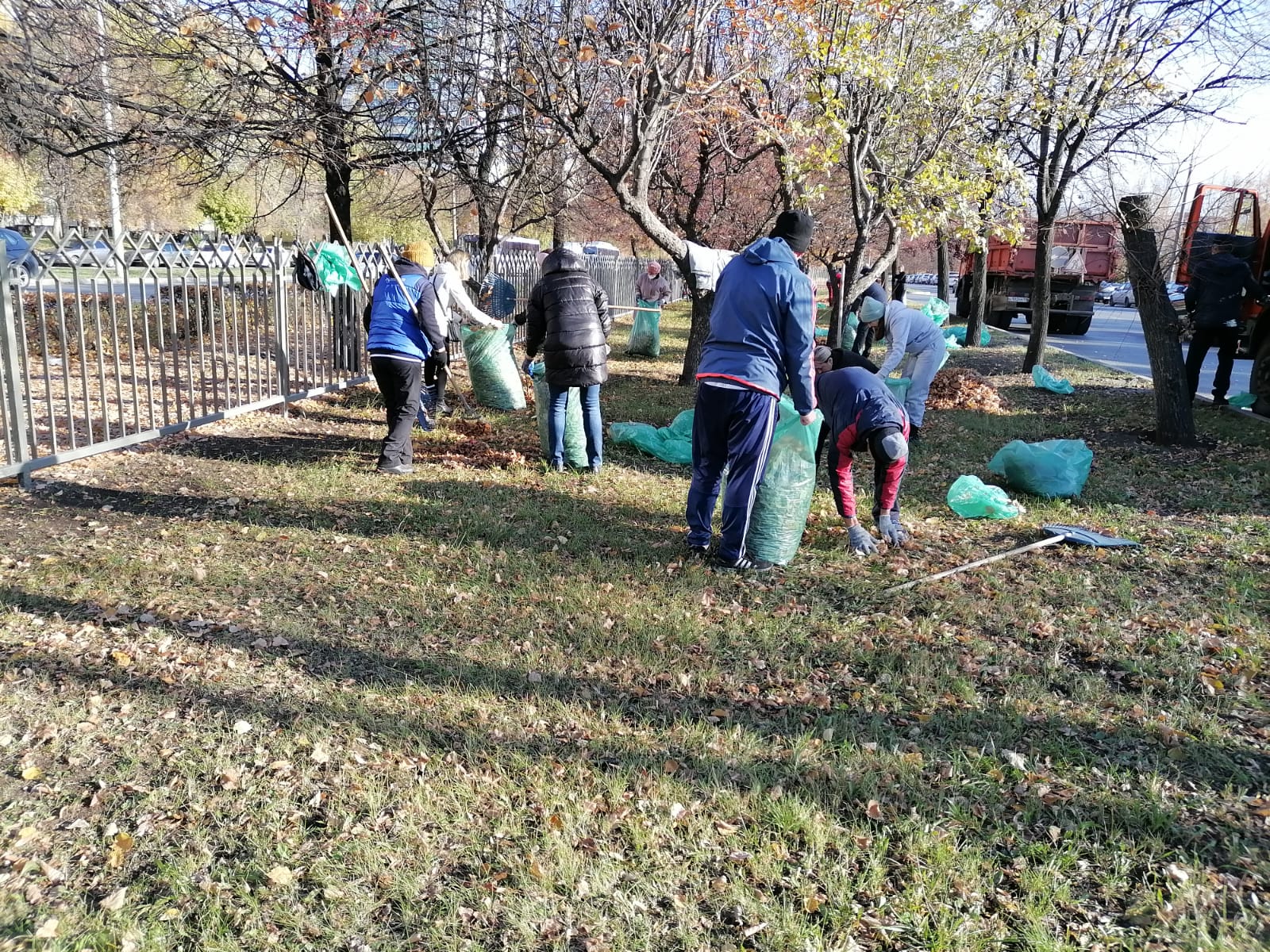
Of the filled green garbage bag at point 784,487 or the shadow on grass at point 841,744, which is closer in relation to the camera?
the shadow on grass at point 841,744

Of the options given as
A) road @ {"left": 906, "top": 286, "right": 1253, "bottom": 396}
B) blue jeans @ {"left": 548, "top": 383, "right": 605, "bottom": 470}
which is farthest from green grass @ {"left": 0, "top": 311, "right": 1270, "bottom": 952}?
road @ {"left": 906, "top": 286, "right": 1253, "bottom": 396}

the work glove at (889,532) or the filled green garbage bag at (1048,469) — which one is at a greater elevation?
the filled green garbage bag at (1048,469)

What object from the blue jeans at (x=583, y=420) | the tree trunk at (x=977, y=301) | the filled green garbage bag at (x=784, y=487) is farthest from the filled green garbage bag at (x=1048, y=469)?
the tree trunk at (x=977, y=301)

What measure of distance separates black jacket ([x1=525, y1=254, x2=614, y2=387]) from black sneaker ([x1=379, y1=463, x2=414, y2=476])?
1.27 metres

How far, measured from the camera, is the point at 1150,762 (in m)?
3.10

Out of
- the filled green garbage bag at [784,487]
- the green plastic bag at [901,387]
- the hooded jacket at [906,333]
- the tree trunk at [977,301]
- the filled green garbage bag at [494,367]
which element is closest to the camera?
the filled green garbage bag at [784,487]

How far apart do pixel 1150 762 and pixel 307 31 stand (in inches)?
372

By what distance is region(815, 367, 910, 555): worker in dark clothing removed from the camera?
4984mm

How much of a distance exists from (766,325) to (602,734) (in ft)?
7.58

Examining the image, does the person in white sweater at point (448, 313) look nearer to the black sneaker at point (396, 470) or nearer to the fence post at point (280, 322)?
the black sneaker at point (396, 470)

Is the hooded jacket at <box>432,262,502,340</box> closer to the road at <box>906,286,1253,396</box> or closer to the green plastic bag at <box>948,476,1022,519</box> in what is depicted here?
the green plastic bag at <box>948,476,1022,519</box>

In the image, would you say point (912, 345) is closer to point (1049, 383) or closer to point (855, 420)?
point (855, 420)

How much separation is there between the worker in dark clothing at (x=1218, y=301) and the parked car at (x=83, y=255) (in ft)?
32.8

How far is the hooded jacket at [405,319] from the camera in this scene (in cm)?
632
